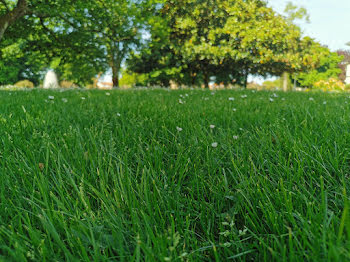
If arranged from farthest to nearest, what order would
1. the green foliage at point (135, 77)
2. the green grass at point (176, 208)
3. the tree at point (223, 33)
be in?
the green foliage at point (135, 77), the tree at point (223, 33), the green grass at point (176, 208)

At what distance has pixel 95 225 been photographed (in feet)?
3.26

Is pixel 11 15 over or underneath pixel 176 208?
over

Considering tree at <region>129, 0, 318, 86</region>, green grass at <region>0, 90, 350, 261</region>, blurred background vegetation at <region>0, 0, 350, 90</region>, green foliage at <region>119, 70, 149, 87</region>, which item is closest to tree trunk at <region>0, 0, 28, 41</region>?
blurred background vegetation at <region>0, 0, 350, 90</region>

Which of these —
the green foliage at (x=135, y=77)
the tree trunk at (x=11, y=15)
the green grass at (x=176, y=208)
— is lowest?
the green grass at (x=176, y=208)

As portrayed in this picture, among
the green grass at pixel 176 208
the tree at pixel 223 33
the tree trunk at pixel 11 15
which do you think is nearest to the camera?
the green grass at pixel 176 208

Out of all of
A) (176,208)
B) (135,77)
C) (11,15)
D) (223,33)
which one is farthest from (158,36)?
(176,208)

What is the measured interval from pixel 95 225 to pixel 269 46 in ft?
63.2

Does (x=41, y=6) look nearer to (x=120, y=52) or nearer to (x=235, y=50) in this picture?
(x=120, y=52)

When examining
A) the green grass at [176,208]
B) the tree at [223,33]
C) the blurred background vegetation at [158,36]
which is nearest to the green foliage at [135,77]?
the blurred background vegetation at [158,36]

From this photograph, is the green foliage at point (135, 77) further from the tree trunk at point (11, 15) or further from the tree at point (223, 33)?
the tree trunk at point (11, 15)

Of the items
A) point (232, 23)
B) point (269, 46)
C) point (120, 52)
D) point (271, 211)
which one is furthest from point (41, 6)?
point (269, 46)

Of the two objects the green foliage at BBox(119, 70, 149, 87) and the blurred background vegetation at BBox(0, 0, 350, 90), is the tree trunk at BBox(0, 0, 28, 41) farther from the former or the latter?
the green foliage at BBox(119, 70, 149, 87)

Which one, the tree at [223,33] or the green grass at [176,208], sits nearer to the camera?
the green grass at [176,208]

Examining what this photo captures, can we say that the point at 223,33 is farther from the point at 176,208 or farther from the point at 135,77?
the point at 176,208
